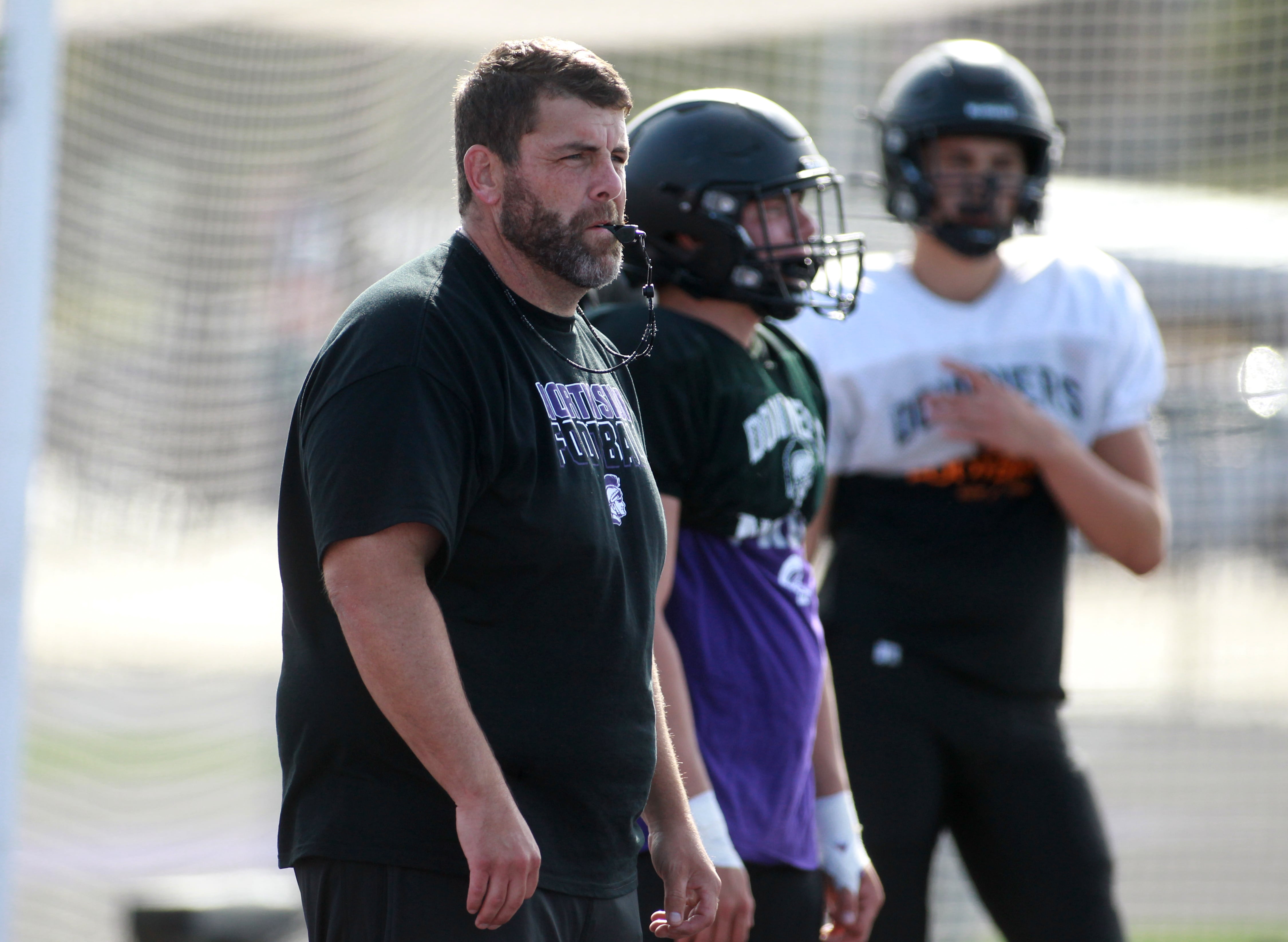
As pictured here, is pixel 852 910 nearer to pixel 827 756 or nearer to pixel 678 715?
pixel 827 756

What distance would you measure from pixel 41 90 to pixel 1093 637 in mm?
10149

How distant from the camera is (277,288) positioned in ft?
17.6

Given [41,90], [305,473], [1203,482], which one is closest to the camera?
[305,473]

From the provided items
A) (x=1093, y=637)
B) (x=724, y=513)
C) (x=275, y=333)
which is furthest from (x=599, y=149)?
(x=1093, y=637)

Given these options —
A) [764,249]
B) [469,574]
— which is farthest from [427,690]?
[764,249]

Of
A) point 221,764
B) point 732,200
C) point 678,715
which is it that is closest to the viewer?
point 678,715

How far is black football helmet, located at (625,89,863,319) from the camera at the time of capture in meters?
2.47

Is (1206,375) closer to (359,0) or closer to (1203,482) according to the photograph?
(1203,482)

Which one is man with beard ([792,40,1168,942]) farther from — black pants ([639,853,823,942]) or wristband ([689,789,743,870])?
wristband ([689,789,743,870])

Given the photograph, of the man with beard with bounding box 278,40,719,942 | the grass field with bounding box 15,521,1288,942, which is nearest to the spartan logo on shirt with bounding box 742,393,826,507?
the man with beard with bounding box 278,40,719,942

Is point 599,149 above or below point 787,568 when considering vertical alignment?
above

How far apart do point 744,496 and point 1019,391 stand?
92 cm

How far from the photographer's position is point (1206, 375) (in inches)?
249

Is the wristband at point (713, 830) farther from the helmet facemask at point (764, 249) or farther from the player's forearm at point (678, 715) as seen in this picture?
the helmet facemask at point (764, 249)
